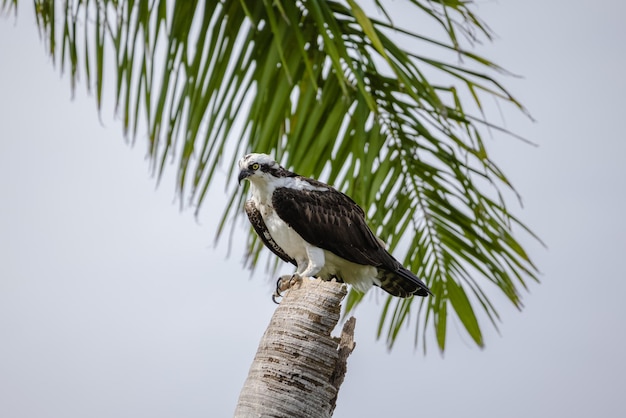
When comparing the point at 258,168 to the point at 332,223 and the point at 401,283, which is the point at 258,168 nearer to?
the point at 332,223

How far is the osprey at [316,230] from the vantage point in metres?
5.60

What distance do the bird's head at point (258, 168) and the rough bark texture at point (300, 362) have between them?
1241mm

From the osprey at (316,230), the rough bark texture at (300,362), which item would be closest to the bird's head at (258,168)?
the osprey at (316,230)

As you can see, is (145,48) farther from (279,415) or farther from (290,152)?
(279,415)

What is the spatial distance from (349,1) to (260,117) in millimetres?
902

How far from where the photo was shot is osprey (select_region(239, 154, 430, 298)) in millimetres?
5598

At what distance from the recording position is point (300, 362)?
4234 mm

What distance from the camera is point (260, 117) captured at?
5840 millimetres

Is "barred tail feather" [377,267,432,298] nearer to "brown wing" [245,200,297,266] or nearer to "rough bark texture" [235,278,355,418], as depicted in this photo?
"brown wing" [245,200,297,266]

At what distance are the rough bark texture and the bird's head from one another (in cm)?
124

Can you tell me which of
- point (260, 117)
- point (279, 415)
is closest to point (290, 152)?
point (260, 117)

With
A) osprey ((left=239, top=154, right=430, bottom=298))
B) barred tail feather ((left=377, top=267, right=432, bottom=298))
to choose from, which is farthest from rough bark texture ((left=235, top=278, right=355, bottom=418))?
barred tail feather ((left=377, top=267, right=432, bottom=298))

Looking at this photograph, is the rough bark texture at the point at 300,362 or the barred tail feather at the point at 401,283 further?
the barred tail feather at the point at 401,283

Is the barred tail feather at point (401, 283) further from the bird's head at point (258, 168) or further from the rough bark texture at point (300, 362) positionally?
the rough bark texture at point (300, 362)
